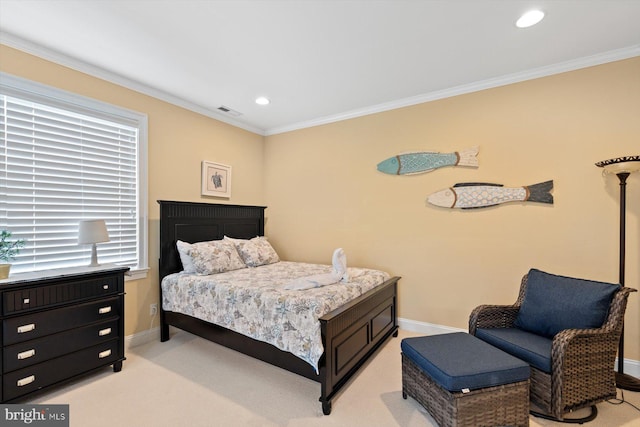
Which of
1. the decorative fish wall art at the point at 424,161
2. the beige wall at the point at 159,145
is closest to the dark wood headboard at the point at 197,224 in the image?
the beige wall at the point at 159,145

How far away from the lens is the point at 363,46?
239 cm

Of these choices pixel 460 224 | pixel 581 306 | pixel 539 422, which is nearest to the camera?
pixel 539 422

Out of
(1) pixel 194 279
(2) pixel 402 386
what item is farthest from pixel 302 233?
(2) pixel 402 386

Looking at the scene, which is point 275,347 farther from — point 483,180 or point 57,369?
point 483,180

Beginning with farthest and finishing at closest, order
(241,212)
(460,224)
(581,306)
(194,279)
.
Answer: (241,212), (460,224), (194,279), (581,306)

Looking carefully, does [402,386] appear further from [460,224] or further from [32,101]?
[32,101]

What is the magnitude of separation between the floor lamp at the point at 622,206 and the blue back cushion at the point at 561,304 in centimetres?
43

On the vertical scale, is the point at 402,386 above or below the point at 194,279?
below

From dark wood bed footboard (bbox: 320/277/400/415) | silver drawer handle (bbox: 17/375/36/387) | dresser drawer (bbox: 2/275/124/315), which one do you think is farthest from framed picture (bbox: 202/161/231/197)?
dark wood bed footboard (bbox: 320/277/400/415)

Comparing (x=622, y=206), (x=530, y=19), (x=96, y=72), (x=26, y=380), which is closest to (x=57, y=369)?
(x=26, y=380)

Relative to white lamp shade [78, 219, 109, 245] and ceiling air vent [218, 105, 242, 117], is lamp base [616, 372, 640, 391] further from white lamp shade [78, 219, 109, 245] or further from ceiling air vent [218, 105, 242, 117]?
ceiling air vent [218, 105, 242, 117]

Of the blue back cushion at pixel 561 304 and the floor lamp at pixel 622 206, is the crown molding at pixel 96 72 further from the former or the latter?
the floor lamp at pixel 622 206

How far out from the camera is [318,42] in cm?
233

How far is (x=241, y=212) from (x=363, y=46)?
2.69 meters
